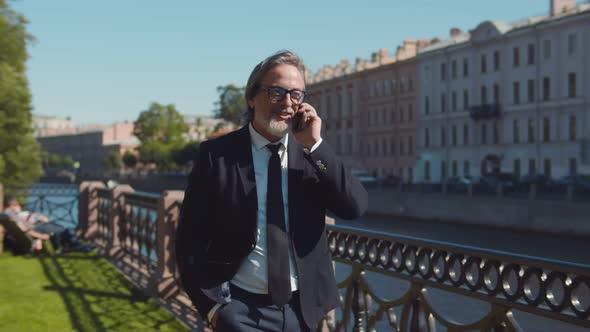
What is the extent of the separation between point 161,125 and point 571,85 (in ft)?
214

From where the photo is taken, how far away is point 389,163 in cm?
6538

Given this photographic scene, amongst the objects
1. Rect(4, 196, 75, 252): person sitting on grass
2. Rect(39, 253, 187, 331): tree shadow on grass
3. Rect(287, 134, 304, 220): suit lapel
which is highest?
Rect(287, 134, 304, 220): suit lapel

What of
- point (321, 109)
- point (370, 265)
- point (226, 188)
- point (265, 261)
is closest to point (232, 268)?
point (265, 261)

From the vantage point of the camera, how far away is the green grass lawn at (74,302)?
5.86 metres

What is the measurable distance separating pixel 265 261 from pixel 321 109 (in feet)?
253

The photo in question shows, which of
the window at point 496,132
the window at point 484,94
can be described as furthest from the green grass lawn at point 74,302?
the window at point 484,94

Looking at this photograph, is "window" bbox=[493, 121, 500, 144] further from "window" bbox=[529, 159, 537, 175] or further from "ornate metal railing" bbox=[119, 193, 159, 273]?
"ornate metal railing" bbox=[119, 193, 159, 273]

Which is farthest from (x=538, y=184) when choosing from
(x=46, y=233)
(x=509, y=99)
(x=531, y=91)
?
(x=46, y=233)

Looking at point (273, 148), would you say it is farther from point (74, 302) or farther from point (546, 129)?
point (546, 129)

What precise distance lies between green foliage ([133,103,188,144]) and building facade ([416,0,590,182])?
46.5 metres

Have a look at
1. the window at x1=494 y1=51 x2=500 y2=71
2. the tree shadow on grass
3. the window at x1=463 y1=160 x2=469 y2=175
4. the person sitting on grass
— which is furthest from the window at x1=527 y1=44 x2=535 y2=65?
the tree shadow on grass

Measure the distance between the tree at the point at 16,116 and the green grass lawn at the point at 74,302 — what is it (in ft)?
40.4

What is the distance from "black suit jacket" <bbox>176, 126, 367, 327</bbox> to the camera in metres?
2.43

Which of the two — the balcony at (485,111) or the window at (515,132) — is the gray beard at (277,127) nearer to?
the window at (515,132)
